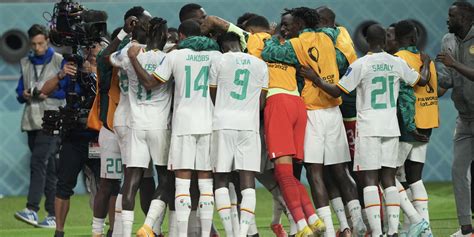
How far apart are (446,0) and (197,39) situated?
384 inches

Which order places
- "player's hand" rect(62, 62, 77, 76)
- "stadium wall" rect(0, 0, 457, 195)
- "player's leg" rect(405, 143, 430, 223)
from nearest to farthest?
1. "player's leg" rect(405, 143, 430, 223)
2. "player's hand" rect(62, 62, 77, 76)
3. "stadium wall" rect(0, 0, 457, 195)

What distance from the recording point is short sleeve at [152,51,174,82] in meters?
11.8

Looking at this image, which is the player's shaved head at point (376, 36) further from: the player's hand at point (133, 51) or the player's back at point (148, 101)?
the player's hand at point (133, 51)

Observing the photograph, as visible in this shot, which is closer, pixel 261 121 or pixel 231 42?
pixel 231 42

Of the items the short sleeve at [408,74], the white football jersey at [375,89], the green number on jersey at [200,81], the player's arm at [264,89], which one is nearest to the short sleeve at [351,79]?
the white football jersey at [375,89]

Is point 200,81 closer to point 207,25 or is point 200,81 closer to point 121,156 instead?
point 207,25

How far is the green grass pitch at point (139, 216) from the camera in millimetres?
14867

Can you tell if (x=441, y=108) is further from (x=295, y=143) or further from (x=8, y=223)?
(x=295, y=143)

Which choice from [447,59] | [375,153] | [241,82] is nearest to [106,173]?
[241,82]

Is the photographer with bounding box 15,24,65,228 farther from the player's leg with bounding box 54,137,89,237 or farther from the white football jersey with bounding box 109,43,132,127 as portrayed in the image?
the white football jersey with bounding box 109,43,132,127

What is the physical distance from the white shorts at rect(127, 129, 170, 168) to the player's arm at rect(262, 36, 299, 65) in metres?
1.23

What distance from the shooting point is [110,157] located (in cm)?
1247

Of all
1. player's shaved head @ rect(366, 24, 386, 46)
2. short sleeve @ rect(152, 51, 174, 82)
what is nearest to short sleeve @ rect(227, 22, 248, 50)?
short sleeve @ rect(152, 51, 174, 82)

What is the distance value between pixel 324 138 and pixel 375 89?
69 cm
